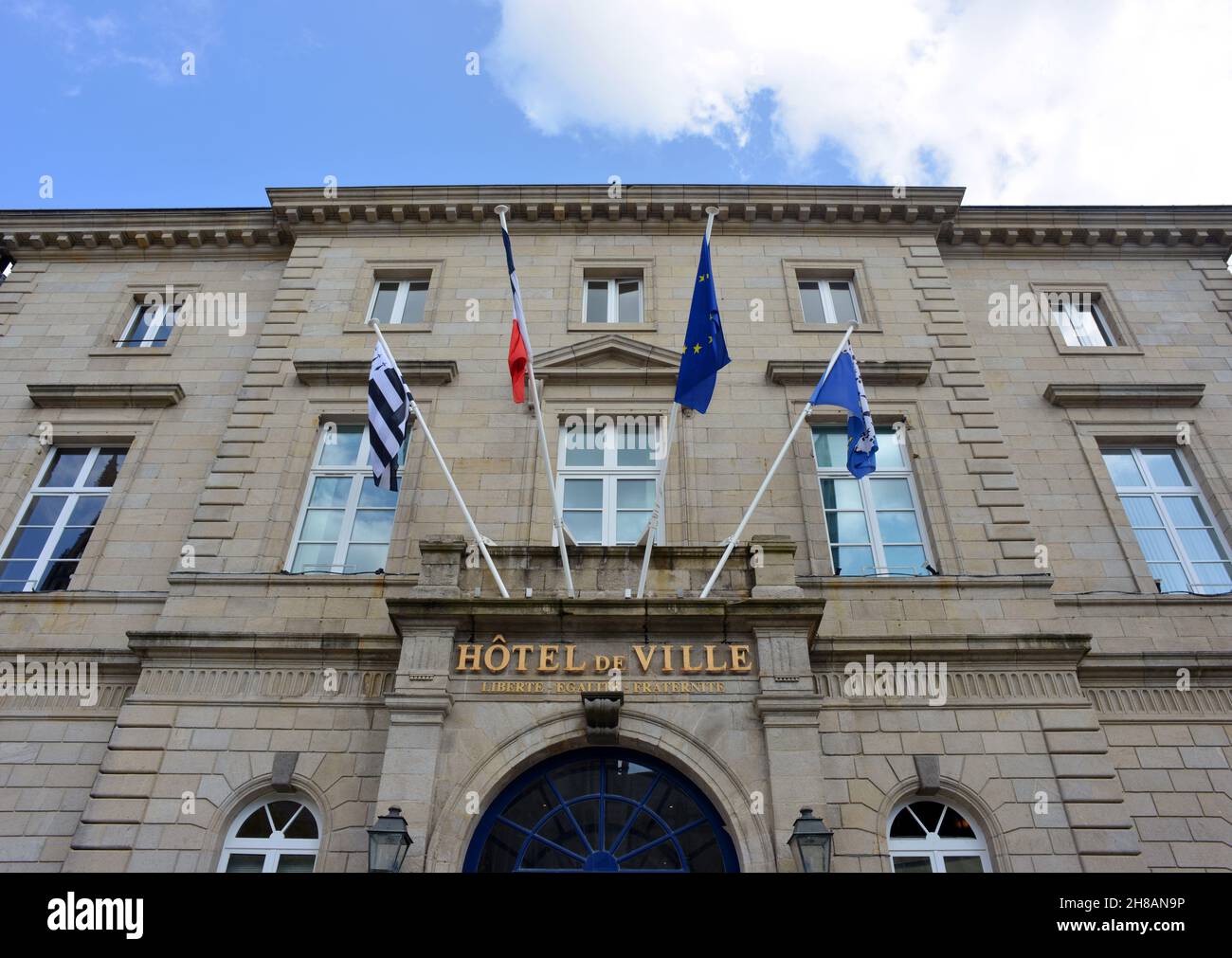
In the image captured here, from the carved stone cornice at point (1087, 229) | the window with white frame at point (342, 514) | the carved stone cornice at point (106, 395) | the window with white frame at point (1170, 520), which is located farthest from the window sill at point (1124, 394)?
the carved stone cornice at point (106, 395)

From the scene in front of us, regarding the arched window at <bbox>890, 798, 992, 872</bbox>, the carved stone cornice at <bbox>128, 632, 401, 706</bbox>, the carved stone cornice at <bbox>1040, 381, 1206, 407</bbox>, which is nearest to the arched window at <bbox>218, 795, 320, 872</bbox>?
the carved stone cornice at <bbox>128, 632, 401, 706</bbox>

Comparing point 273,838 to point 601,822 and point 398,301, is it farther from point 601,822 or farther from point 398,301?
point 398,301

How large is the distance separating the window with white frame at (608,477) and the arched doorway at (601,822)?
139 inches

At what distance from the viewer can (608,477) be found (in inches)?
549

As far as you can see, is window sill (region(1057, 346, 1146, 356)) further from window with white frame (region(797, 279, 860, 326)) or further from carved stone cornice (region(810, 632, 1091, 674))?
carved stone cornice (region(810, 632, 1091, 674))

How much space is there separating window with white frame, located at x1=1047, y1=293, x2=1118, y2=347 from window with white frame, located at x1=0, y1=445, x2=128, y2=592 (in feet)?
57.8

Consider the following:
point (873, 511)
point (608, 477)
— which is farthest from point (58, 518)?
point (873, 511)

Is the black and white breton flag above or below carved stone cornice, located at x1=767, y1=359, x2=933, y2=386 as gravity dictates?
below

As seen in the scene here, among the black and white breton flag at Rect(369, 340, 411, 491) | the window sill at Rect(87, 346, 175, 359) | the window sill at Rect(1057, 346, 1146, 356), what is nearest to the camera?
the black and white breton flag at Rect(369, 340, 411, 491)

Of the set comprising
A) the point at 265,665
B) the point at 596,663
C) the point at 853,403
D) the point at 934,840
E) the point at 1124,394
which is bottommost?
the point at 934,840

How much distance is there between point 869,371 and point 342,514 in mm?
9150

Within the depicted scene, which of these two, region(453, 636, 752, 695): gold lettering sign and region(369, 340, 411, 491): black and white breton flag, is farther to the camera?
region(369, 340, 411, 491): black and white breton flag

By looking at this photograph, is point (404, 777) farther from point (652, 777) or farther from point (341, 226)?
point (341, 226)

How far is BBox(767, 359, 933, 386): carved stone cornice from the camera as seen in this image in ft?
49.2
